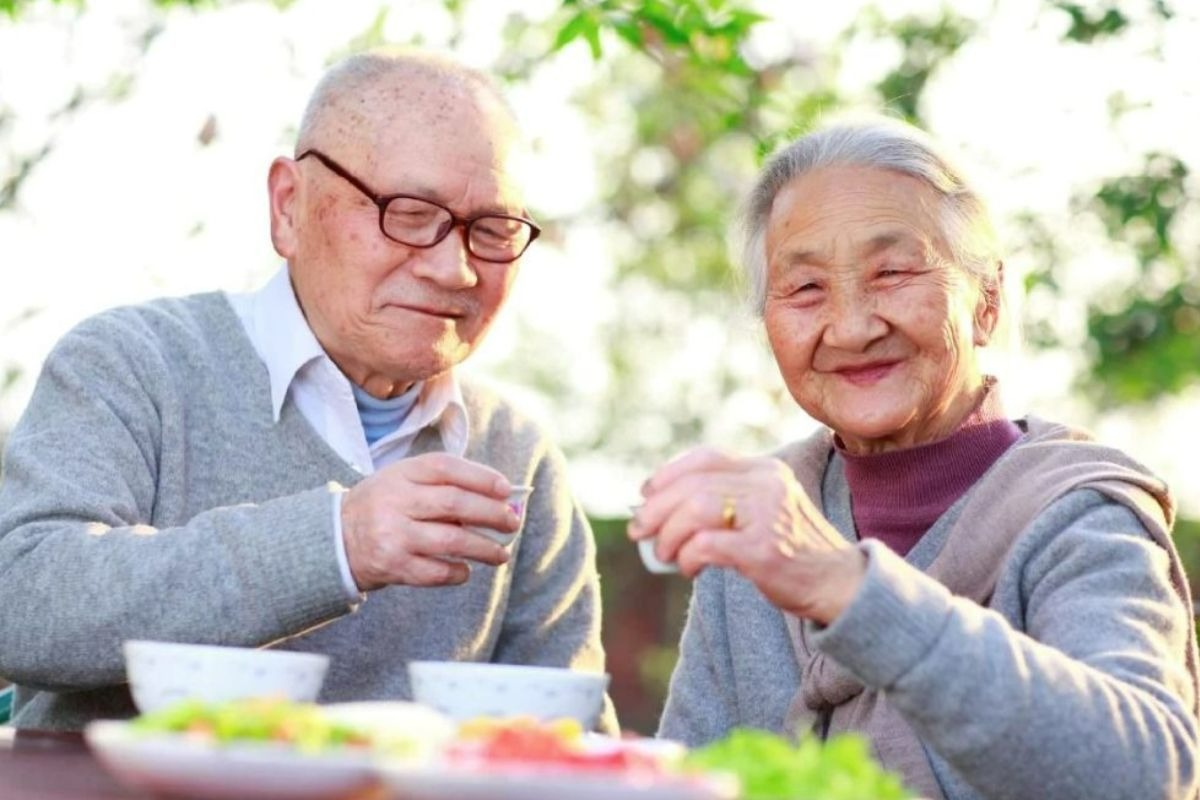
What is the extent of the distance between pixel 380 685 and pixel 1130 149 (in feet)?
12.5

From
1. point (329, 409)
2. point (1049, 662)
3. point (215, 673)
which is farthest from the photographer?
point (329, 409)

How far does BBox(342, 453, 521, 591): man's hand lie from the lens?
234 centimetres

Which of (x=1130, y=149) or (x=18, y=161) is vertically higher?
(x=1130, y=149)

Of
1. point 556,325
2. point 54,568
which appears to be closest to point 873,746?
point 54,568

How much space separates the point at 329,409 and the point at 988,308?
115 centimetres

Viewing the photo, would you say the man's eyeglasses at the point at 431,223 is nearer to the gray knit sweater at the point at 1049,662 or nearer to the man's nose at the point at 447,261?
the man's nose at the point at 447,261

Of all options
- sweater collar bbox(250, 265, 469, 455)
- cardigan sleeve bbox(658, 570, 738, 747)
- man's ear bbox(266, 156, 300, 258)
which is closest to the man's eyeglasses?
man's ear bbox(266, 156, 300, 258)

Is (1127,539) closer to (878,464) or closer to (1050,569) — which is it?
(1050,569)

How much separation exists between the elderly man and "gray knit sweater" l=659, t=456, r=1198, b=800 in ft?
2.39

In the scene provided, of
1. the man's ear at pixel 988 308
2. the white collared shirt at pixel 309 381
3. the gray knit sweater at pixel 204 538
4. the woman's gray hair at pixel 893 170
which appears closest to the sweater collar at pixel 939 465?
the man's ear at pixel 988 308

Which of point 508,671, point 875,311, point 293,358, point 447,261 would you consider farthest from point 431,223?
point 508,671

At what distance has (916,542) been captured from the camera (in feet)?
9.53

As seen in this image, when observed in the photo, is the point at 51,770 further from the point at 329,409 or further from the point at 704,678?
the point at 704,678

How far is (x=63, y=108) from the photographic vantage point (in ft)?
19.7
